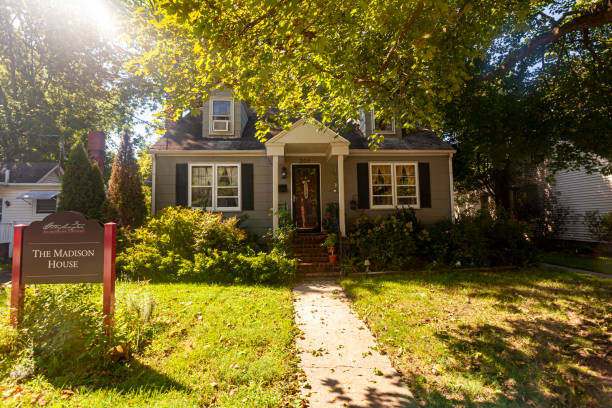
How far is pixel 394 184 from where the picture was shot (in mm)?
10953

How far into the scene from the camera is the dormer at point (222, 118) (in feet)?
36.8

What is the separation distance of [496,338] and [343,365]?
88.9 inches

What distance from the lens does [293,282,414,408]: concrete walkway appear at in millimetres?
2689

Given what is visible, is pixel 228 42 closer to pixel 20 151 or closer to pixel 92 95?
pixel 92 95

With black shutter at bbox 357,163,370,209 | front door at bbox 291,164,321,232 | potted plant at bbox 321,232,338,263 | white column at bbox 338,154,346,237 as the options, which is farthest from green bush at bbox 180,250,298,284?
black shutter at bbox 357,163,370,209

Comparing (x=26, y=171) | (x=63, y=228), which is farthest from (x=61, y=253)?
(x=26, y=171)

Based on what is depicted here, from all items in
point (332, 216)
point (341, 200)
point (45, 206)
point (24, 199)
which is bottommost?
point (332, 216)

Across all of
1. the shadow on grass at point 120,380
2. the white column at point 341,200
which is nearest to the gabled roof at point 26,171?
the white column at point 341,200

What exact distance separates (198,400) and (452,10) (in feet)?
19.1

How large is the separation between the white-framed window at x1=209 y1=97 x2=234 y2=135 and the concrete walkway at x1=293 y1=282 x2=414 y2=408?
818 centimetres

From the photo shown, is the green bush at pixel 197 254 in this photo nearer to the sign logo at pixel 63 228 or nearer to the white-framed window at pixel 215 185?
the white-framed window at pixel 215 185

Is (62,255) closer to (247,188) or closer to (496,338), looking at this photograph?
(496,338)

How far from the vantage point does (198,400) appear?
2.58 metres

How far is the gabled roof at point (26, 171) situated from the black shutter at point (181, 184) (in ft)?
31.7
